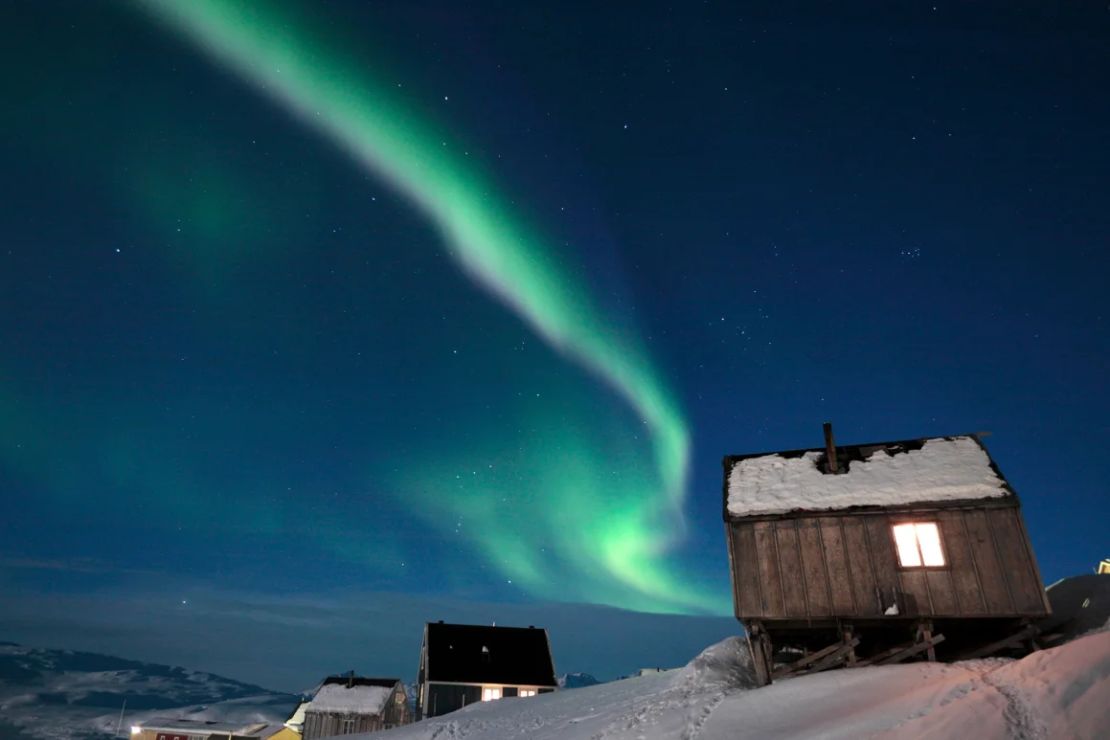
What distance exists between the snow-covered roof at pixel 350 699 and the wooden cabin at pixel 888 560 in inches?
1502

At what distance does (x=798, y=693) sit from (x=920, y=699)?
12.9 feet

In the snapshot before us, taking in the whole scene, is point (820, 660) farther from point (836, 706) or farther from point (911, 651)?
point (836, 706)

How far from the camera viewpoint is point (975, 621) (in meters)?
19.2

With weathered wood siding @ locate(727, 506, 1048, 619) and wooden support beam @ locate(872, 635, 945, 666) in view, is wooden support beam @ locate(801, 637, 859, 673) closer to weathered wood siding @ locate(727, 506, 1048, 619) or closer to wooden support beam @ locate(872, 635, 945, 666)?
wooden support beam @ locate(872, 635, 945, 666)

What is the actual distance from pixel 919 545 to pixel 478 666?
128ft

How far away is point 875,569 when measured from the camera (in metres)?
20.0

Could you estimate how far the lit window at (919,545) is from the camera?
1956cm

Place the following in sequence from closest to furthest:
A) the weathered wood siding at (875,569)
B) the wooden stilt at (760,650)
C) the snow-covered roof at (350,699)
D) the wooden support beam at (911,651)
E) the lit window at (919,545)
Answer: the weathered wood siding at (875,569)
the wooden support beam at (911,651)
the lit window at (919,545)
the wooden stilt at (760,650)
the snow-covered roof at (350,699)

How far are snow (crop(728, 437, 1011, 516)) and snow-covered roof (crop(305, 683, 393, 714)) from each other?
39643 millimetres

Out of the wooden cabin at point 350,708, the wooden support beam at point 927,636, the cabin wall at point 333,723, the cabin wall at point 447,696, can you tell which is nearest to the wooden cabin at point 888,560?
the wooden support beam at point 927,636

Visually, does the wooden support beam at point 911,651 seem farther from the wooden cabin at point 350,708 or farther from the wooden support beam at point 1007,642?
the wooden cabin at point 350,708

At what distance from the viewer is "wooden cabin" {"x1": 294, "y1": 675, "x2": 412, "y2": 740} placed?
4759 centimetres

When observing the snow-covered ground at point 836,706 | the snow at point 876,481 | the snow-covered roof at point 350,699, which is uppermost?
the snow at point 876,481

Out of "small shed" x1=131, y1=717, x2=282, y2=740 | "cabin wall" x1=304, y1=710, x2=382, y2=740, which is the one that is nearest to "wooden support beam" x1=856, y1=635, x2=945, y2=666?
"cabin wall" x1=304, y1=710, x2=382, y2=740
